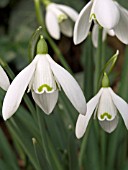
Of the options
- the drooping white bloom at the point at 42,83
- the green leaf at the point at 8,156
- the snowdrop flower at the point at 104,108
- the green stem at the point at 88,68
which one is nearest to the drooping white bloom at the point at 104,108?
the snowdrop flower at the point at 104,108

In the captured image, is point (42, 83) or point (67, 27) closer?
point (42, 83)

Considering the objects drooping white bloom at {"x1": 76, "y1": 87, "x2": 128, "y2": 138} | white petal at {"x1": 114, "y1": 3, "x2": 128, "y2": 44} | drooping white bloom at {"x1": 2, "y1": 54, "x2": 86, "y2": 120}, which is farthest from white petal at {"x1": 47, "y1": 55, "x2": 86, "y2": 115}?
white petal at {"x1": 114, "y1": 3, "x2": 128, "y2": 44}

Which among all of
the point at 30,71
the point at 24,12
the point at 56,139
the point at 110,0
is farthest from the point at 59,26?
the point at 24,12

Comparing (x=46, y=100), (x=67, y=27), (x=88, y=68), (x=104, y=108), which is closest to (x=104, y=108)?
(x=104, y=108)

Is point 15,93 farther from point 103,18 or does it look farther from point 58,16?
point 58,16

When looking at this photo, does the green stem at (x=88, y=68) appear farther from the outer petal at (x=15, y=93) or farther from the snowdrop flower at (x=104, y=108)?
the outer petal at (x=15, y=93)

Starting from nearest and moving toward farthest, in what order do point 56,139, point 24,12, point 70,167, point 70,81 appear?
point 70,81
point 70,167
point 56,139
point 24,12

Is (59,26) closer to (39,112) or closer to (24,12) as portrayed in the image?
(39,112)

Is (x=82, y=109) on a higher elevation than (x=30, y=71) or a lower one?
lower
